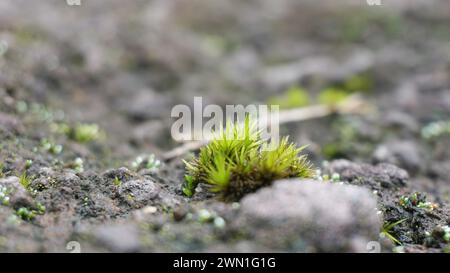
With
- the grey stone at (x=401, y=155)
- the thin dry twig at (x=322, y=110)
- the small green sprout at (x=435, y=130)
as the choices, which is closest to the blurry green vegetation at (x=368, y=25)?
the thin dry twig at (x=322, y=110)

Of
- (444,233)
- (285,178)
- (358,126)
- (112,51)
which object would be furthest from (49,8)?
(444,233)

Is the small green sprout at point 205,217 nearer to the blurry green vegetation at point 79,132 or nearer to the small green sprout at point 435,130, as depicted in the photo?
the blurry green vegetation at point 79,132

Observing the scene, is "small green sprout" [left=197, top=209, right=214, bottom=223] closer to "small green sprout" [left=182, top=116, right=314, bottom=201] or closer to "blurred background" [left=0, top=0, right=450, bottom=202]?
"small green sprout" [left=182, top=116, right=314, bottom=201]

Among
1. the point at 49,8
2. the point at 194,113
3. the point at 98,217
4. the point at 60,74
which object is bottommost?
the point at 98,217

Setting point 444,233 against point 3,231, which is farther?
point 444,233

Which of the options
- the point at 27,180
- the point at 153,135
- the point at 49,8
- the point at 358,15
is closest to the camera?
the point at 27,180

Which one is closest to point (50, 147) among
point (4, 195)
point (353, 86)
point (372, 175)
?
point (4, 195)

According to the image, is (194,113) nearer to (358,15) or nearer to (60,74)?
(60,74)
